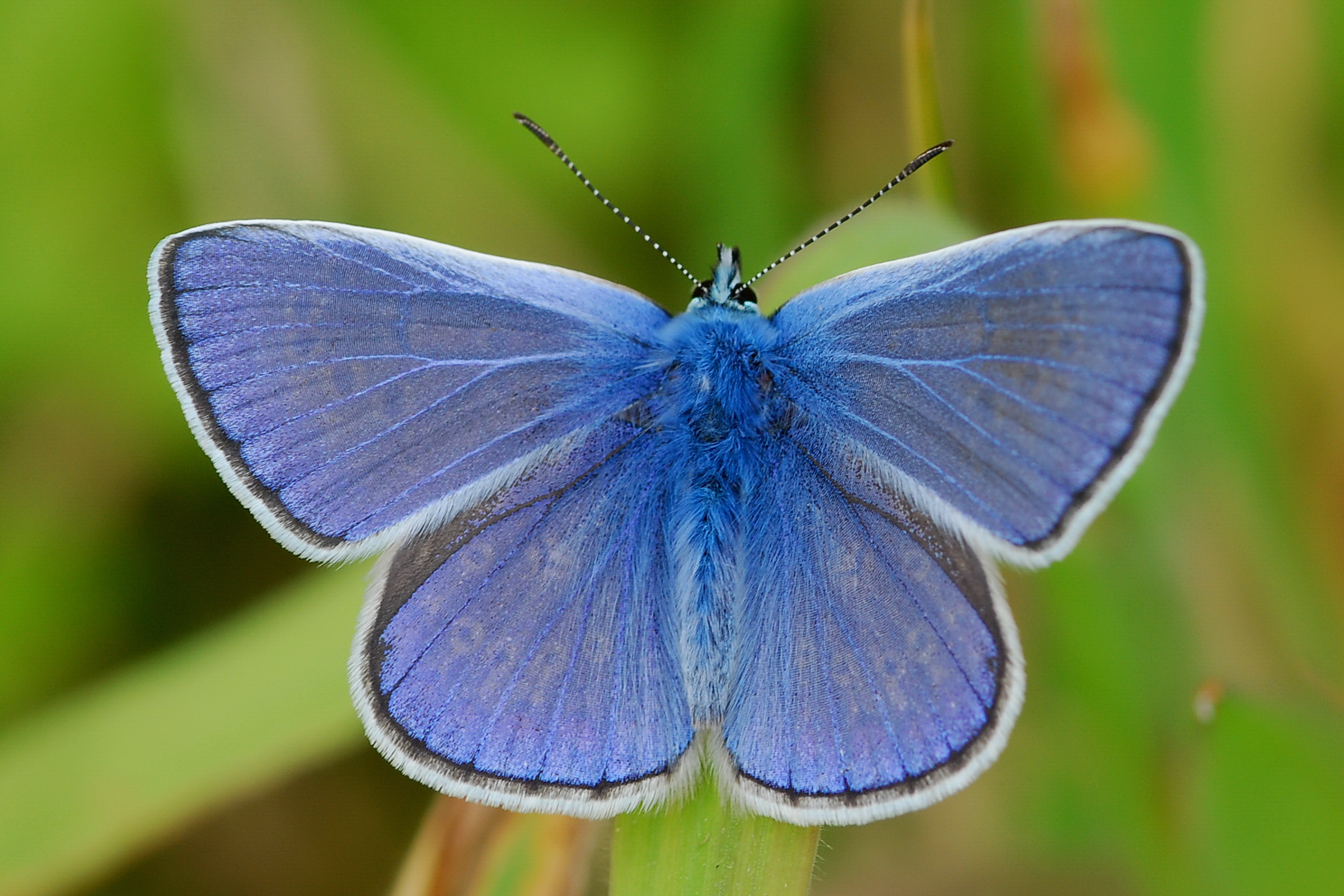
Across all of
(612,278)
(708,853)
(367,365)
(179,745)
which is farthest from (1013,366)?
(179,745)

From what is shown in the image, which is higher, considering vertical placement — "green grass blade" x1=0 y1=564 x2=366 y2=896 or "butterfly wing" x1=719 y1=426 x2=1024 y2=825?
"butterfly wing" x1=719 y1=426 x2=1024 y2=825

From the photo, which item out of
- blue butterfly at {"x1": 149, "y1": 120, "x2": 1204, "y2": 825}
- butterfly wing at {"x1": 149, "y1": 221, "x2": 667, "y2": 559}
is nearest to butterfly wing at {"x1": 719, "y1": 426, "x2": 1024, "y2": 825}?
blue butterfly at {"x1": 149, "y1": 120, "x2": 1204, "y2": 825}

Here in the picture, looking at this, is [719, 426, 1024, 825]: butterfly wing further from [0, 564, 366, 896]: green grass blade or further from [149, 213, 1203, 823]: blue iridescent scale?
[0, 564, 366, 896]: green grass blade

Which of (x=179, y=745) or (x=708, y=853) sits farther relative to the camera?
(x=179, y=745)

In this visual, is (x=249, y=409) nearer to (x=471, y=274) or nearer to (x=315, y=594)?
(x=471, y=274)

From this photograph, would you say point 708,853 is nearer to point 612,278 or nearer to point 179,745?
point 179,745
